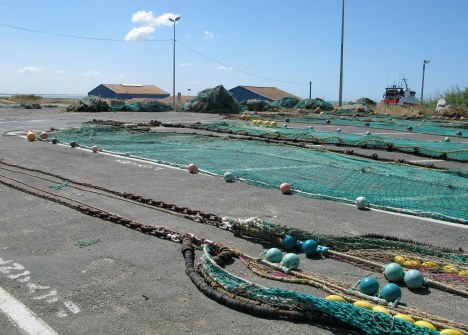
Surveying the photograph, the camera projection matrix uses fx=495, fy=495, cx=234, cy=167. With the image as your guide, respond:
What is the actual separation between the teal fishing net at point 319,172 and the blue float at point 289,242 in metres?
2.10

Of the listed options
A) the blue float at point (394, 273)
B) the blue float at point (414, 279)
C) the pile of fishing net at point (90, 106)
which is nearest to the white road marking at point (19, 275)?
the blue float at point (394, 273)

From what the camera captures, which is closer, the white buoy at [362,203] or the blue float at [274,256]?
the blue float at [274,256]

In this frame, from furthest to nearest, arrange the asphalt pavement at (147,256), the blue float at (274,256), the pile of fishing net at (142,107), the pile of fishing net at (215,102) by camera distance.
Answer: the pile of fishing net at (142,107) < the pile of fishing net at (215,102) < the blue float at (274,256) < the asphalt pavement at (147,256)

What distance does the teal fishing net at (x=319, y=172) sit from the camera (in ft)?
22.0

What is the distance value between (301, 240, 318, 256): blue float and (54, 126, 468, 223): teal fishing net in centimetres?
206

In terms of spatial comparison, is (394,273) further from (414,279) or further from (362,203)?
(362,203)

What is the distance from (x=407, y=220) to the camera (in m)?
5.87

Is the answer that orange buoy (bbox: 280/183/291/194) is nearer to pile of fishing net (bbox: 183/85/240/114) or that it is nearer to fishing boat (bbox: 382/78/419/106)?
pile of fishing net (bbox: 183/85/240/114)

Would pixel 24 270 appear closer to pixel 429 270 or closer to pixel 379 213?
pixel 429 270

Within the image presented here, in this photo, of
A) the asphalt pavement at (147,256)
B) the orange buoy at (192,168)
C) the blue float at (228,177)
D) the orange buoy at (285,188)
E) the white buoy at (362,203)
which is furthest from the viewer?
the orange buoy at (192,168)

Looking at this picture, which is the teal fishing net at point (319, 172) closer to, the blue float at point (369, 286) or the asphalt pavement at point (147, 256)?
the asphalt pavement at point (147, 256)

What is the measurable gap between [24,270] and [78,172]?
16.2 feet

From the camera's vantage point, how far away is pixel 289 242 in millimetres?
4770

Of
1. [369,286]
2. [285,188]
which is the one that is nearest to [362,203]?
[285,188]
